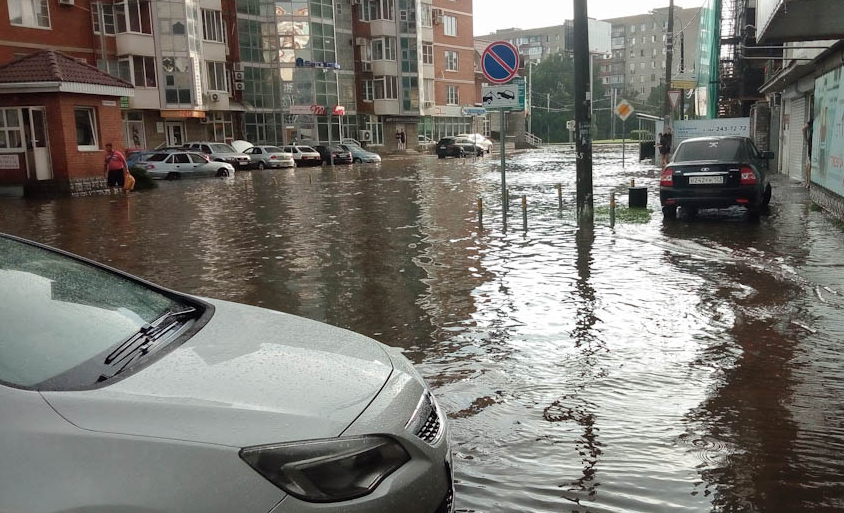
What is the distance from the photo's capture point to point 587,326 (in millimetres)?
6598

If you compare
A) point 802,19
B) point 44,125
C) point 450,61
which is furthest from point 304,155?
point 802,19

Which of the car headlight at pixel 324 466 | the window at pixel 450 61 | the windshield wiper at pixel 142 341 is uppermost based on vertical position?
the window at pixel 450 61

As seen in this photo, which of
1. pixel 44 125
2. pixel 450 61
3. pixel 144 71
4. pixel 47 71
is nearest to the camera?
pixel 47 71

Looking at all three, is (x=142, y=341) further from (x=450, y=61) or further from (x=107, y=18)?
(x=450, y=61)

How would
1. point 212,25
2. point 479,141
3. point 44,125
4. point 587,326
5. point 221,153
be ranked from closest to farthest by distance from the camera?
point 587,326 → point 44,125 → point 221,153 → point 212,25 → point 479,141

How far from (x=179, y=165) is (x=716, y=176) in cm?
2743

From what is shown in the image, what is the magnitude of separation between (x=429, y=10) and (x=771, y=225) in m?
58.5

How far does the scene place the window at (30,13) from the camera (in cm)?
3309

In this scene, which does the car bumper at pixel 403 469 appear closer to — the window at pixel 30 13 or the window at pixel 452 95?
the window at pixel 30 13

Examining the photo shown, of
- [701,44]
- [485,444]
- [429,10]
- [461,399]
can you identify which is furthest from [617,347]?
[429,10]

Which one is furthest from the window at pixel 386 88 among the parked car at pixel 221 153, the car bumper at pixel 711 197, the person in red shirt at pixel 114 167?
the car bumper at pixel 711 197

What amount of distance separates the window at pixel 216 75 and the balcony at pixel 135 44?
14.8 feet

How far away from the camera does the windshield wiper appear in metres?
2.59

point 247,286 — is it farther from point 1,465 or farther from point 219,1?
point 219,1
